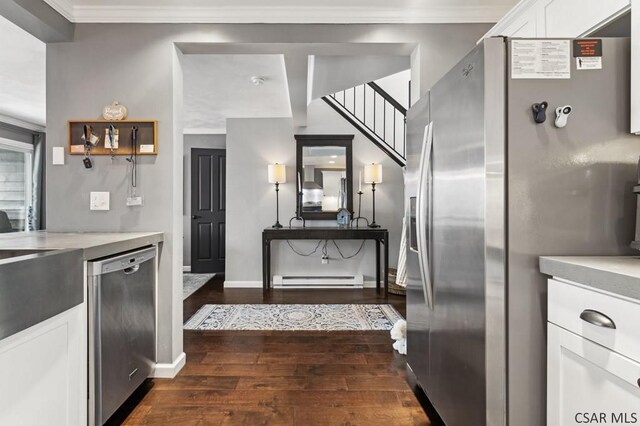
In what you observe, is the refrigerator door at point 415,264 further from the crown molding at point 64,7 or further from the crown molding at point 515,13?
the crown molding at point 64,7

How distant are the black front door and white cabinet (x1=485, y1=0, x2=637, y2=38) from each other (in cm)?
490

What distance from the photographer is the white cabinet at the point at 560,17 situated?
1386 mm

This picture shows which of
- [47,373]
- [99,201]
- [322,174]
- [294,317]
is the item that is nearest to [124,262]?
[47,373]

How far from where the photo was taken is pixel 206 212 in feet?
19.7

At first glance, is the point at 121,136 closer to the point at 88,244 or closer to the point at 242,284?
the point at 88,244

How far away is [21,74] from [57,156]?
2202mm

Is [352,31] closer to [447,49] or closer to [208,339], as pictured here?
[447,49]

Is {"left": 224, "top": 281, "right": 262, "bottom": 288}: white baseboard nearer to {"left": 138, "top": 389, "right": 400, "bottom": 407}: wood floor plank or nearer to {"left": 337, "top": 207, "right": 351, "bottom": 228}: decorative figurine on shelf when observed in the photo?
{"left": 337, "top": 207, "right": 351, "bottom": 228}: decorative figurine on shelf

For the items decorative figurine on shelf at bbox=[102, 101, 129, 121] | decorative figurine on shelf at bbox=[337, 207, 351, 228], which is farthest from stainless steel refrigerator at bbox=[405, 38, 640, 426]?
decorative figurine on shelf at bbox=[337, 207, 351, 228]

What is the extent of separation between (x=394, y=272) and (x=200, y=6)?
3.64 m

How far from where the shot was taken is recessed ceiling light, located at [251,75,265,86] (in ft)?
11.9

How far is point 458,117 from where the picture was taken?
1443mm

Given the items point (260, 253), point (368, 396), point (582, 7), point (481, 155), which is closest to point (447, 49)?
point (582, 7)

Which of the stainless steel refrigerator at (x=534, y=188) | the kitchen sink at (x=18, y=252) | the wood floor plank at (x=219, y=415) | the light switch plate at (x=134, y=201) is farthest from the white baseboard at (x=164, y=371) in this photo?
the stainless steel refrigerator at (x=534, y=188)
